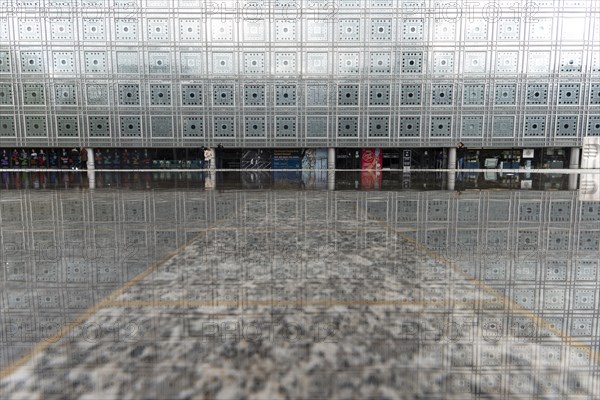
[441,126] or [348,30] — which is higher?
[348,30]

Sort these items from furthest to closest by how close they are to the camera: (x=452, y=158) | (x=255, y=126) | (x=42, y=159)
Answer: (x=42, y=159) < (x=452, y=158) < (x=255, y=126)

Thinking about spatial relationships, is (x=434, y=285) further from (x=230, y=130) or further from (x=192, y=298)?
(x=230, y=130)

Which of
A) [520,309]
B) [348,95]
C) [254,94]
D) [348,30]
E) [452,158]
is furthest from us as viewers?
[452,158]

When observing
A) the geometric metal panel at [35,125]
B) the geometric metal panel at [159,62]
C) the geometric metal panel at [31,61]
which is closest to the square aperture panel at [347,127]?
the geometric metal panel at [159,62]

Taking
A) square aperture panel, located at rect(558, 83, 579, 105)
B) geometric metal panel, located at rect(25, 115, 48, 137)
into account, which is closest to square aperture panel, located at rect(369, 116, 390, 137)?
square aperture panel, located at rect(558, 83, 579, 105)

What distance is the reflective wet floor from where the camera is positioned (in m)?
2.20

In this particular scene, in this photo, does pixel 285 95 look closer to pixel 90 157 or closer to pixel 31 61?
pixel 90 157

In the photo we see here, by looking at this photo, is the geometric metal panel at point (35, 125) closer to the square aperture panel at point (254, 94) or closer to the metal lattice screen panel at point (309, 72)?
the metal lattice screen panel at point (309, 72)

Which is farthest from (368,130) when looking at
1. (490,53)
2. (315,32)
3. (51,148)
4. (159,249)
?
(159,249)

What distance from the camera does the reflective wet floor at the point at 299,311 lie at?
2195 millimetres

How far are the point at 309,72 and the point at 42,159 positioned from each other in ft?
66.2

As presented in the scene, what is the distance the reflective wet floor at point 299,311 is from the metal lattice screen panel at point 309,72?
23908mm

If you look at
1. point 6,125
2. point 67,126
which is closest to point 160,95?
point 67,126

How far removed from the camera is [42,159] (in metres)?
30.6
